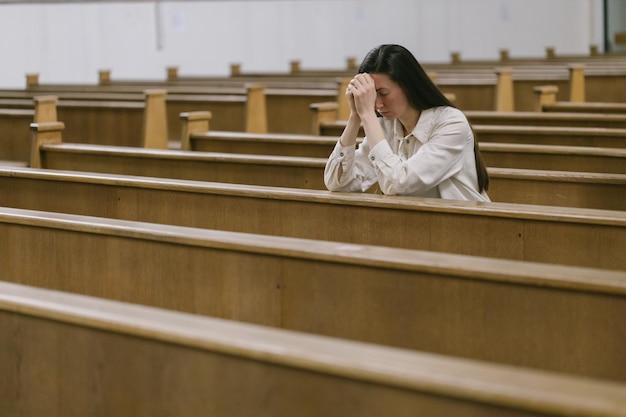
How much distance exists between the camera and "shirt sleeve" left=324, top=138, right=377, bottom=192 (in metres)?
2.93

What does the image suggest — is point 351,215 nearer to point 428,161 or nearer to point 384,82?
point 428,161

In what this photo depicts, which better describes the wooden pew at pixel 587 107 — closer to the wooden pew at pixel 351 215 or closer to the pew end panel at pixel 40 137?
the pew end panel at pixel 40 137

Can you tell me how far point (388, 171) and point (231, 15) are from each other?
1036 cm

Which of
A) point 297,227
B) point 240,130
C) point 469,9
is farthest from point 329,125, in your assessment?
point 469,9

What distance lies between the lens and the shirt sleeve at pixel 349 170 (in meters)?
2.93

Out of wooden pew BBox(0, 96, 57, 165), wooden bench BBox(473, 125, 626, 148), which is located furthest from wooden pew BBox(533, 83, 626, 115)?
wooden pew BBox(0, 96, 57, 165)

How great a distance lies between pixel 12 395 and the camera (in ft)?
6.24

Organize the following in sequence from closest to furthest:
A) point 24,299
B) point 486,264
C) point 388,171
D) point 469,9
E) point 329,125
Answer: point 24,299 → point 486,264 → point 388,171 → point 329,125 → point 469,9

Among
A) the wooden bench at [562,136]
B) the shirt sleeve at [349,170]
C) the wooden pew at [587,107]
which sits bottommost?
the shirt sleeve at [349,170]

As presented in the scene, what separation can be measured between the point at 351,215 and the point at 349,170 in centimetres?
19

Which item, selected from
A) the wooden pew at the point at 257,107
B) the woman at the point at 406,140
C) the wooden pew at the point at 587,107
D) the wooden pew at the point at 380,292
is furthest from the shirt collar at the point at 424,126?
the wooden pew at the point at 257,107

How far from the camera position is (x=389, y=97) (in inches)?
113

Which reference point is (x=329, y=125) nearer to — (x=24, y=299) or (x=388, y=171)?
(x=388, y=171)

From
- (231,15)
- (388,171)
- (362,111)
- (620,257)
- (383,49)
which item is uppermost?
(231,15)
